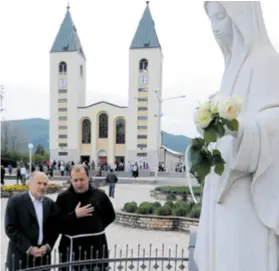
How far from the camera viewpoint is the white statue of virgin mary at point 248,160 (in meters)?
2.23

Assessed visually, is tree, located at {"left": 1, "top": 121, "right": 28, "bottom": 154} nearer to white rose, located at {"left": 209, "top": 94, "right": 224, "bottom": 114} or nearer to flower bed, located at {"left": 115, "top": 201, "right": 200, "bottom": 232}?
flower bed, located at {"left": 115, "top": 201, "right": 200, "bottom": 232}

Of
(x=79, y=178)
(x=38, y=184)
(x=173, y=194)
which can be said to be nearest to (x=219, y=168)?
(x=79, y=178)

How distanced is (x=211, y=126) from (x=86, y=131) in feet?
182

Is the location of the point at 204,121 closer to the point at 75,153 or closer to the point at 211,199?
the point at 211,199

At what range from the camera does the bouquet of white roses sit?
2074mm

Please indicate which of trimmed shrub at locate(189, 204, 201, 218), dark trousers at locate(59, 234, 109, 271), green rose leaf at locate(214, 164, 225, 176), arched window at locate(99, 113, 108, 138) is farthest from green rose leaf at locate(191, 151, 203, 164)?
arched window at locate(99, 113, 108, 138)

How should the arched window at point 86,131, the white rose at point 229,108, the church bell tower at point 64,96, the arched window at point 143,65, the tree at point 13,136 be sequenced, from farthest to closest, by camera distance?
the tree at point 13,136 → the arched window at point 86,131 → the church bell tower at point 64,96 → the arched window at point 143,65 → the white rose at point 229,108

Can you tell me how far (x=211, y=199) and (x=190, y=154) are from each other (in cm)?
40

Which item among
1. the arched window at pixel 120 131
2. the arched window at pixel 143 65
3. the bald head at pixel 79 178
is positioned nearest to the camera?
the bald head at pixel 79 178

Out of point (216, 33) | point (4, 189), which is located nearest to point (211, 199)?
point (216, 33)

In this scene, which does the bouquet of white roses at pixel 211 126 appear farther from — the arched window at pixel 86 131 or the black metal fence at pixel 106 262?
the arched window at pixel 86 131

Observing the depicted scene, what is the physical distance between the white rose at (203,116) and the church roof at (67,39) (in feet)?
181

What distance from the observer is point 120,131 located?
2210 inches

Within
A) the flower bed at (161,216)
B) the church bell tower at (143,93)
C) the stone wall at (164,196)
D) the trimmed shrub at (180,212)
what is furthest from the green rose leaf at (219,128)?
the church bell tower at (143,93)
